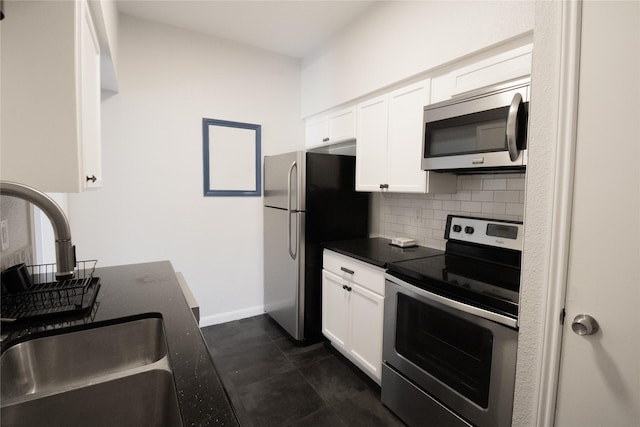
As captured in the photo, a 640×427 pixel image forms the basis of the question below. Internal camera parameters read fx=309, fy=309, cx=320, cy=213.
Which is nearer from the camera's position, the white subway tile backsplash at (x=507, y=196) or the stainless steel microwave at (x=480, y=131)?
the stainless steel microwave at (x=480, y=131)

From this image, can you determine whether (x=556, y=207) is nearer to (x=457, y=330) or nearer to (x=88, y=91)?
(x=457, y=330)

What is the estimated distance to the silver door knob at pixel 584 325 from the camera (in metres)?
0.92

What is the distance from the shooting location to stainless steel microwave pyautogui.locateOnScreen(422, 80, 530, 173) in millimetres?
1423

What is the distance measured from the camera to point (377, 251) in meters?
2.23

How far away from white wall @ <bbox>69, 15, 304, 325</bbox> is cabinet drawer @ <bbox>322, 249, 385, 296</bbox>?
1050 millimetres

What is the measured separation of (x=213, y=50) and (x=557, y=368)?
10.7 feet

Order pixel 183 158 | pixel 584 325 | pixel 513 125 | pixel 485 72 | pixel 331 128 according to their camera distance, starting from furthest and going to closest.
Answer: pixel 331 128, pixel 183 158, pixel 485 72, pixel 513 125, pixel 584 325

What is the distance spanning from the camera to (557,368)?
1.02 meters

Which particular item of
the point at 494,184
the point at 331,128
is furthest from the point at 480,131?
the point at 331,128

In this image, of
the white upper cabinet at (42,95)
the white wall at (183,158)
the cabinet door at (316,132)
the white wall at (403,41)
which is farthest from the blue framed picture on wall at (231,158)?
the white upper cabinet at (42,95)

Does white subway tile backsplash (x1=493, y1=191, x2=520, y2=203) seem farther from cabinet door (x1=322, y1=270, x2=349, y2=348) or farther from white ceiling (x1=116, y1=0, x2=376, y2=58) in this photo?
white ceiling (x1=116, y1=0, x2=376, y2=58)

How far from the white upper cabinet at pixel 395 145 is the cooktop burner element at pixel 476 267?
0.35 m

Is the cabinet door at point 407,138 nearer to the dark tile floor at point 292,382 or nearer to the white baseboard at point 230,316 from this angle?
the dark tile floor at point 292,382

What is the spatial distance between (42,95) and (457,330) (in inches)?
71.2
